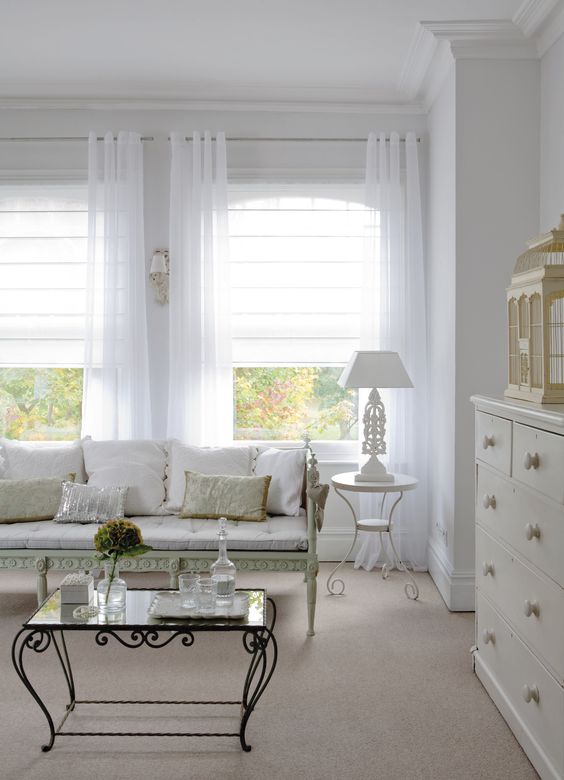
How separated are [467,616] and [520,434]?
1.84 metres

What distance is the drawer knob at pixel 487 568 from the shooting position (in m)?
3.36

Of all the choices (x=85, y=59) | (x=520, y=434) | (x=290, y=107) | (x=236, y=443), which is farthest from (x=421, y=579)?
(x=85, y=59)

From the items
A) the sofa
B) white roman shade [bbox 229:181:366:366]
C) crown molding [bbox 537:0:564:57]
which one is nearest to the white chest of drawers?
the sofa

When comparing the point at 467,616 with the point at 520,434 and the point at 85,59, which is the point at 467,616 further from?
the point at 85,59

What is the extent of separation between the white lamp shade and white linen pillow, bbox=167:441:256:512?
78 centimetres

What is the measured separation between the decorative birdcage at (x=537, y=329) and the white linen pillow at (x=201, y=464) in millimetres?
2020

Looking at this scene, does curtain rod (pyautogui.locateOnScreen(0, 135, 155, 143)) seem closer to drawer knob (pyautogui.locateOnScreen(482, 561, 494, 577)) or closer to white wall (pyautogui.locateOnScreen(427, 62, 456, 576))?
white wall (pyautogui.locateOnScreen(427, 62, 456, 576))

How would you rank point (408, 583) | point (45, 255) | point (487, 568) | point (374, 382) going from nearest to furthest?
point (487, 568)
point (374, 382)
point (408, 583)
point (45, 255)

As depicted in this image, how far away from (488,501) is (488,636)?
571 mm

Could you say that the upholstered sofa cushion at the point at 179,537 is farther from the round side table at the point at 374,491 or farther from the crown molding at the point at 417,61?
the crown molding at the point at 417,61

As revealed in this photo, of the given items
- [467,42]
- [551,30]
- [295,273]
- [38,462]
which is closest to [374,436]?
[295,273]

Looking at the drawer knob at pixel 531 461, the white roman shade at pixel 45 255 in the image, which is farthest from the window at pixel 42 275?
the drawer knob at pixel 531 461

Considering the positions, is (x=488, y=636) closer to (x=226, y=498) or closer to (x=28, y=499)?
(x=226, y=498)

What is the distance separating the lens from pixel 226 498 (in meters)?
4.63
